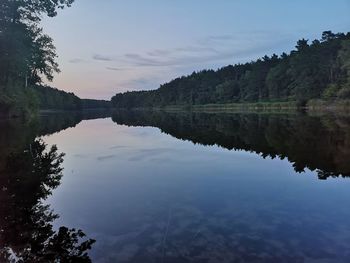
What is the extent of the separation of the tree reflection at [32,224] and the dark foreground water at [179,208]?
2 centimetres

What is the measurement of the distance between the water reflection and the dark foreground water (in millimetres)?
20

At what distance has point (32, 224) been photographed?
7.75 m

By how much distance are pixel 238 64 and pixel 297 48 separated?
67.3 meters

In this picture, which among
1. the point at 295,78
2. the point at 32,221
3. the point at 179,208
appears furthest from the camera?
the point at 295,78

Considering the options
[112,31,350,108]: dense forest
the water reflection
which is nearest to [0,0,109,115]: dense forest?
the water reflection

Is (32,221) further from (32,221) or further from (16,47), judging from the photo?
(16,47)

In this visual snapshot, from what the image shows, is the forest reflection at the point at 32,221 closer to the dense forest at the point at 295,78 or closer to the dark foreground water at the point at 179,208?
the dark foreground water at the point at 179,208

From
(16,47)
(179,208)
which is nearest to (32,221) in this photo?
(179,208)

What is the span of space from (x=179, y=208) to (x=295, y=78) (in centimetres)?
9184

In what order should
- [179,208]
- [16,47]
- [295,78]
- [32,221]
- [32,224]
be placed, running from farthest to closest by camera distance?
1. [295,78]
2. [16,47]
3. [179,208]
4. [32,221]
5. [32,224]

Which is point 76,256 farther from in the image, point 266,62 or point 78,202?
point 266,62

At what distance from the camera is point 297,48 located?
326 ft

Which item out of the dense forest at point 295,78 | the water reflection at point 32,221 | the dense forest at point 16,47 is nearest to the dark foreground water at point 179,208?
the water reflection at point 32,221

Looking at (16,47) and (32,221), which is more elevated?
(16,47)
